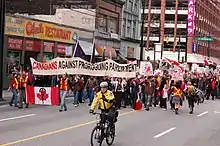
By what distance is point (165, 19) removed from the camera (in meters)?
89.1

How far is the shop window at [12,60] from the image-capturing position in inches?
1181

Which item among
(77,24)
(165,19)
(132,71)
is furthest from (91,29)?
(165,19)

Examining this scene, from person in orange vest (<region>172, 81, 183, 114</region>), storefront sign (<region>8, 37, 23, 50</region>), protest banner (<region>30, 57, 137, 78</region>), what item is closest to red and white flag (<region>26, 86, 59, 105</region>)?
protest banner (<region>30, 57, 137, 78</region>)

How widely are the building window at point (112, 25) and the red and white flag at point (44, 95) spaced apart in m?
27.1

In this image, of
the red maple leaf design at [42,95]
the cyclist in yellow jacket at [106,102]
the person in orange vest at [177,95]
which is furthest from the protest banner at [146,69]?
the cyclist in yellow jacket at [106,102]

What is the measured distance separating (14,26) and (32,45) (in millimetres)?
2622

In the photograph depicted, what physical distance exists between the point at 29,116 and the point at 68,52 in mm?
20085

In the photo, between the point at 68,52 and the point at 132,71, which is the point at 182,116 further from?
the point at 68,52

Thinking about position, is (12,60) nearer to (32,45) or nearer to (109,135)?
(32,45)

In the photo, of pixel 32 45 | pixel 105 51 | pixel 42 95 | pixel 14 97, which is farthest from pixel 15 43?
pixel 105 51

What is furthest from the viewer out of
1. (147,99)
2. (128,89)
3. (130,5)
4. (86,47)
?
(130,5)

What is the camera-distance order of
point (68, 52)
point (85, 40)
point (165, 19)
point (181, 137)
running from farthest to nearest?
1. point (165, 19)
2. point (85, 40)
3. point (68, 52)
4. point (181, 137)

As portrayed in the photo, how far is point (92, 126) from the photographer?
14.6 meters

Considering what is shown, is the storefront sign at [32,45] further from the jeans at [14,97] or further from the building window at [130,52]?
the building window at [130,52]
